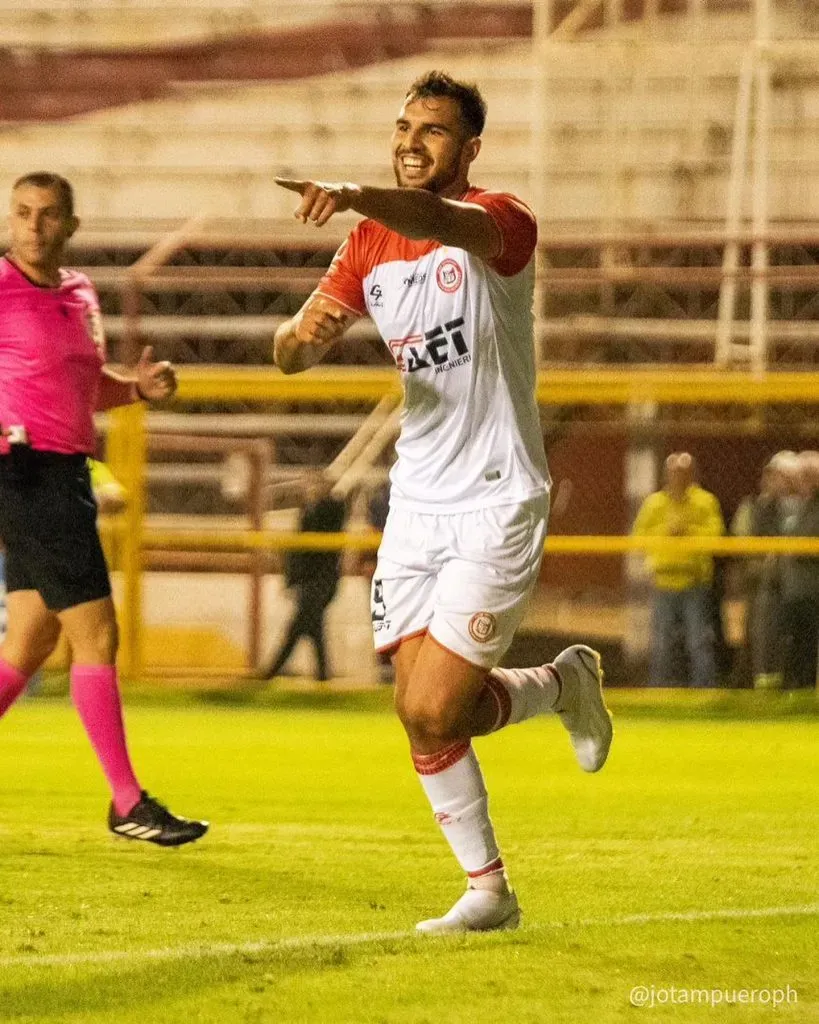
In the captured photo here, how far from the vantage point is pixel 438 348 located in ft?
16.0

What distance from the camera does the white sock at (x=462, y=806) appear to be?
4.87 metres

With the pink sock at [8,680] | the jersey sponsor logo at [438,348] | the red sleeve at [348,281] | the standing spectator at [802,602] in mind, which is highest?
the red sleeve at [348,281]

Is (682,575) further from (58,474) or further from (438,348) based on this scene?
(438,348)

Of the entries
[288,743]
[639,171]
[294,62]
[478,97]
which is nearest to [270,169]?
[294,62]

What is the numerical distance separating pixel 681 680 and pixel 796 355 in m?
5.58

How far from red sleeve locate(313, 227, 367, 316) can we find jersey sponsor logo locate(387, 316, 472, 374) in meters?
0.18

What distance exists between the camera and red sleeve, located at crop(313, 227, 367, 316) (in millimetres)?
5027

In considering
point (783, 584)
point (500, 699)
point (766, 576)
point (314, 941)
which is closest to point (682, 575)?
point (766, 576)

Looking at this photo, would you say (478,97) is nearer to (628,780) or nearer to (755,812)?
(755,812)

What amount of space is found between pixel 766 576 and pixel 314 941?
347 inches

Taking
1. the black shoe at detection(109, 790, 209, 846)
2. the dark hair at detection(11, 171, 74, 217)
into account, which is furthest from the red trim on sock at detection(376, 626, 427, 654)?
the dark hair at detection(11, 171, 74, 217)

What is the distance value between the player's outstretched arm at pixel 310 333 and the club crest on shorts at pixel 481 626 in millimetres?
755

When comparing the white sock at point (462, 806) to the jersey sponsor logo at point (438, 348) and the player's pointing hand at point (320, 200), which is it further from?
the player's pointing hand at point (320, 200)

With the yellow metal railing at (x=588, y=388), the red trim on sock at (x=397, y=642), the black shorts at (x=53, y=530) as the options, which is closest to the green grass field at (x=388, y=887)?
the red trim on sock at (x=397, y=642)
